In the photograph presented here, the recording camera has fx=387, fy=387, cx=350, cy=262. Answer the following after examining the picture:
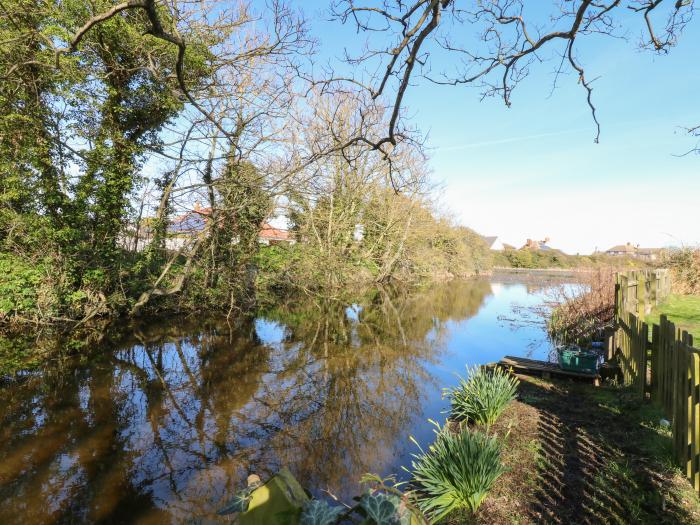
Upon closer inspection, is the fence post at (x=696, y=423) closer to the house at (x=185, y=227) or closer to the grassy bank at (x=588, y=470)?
the grassy bank at (x=588, y=470)

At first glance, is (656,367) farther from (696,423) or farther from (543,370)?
(543,370)

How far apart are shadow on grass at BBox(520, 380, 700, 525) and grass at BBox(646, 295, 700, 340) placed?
14.2 ft

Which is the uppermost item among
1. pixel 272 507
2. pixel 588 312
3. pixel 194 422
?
pixel 272 507

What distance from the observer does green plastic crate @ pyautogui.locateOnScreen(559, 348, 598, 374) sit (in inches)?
281

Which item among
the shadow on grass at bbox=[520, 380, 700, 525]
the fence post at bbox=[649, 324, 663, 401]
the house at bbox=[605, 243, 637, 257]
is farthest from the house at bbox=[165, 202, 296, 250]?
the house at bbox=[605, 243, 637, 257]

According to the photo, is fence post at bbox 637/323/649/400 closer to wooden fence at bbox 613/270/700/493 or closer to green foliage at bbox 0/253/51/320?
wooden fence at bbox 613/270/700/493

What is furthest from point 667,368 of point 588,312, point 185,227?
point 185,227

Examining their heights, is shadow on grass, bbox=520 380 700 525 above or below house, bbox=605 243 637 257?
below

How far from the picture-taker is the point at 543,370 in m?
7.46

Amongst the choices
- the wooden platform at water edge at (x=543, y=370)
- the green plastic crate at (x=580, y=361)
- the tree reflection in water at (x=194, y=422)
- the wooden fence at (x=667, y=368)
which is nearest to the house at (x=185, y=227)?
the tree reflection in water at (x=194, y=422)

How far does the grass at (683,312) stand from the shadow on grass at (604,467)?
434 centimetres

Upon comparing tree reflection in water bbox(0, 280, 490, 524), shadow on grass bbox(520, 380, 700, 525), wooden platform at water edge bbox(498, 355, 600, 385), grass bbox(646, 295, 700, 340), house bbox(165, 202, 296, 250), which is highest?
house bbox(165, 202, 296, 250)

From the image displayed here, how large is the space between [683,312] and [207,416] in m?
13.5

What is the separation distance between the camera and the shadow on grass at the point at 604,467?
3143 millimetres
